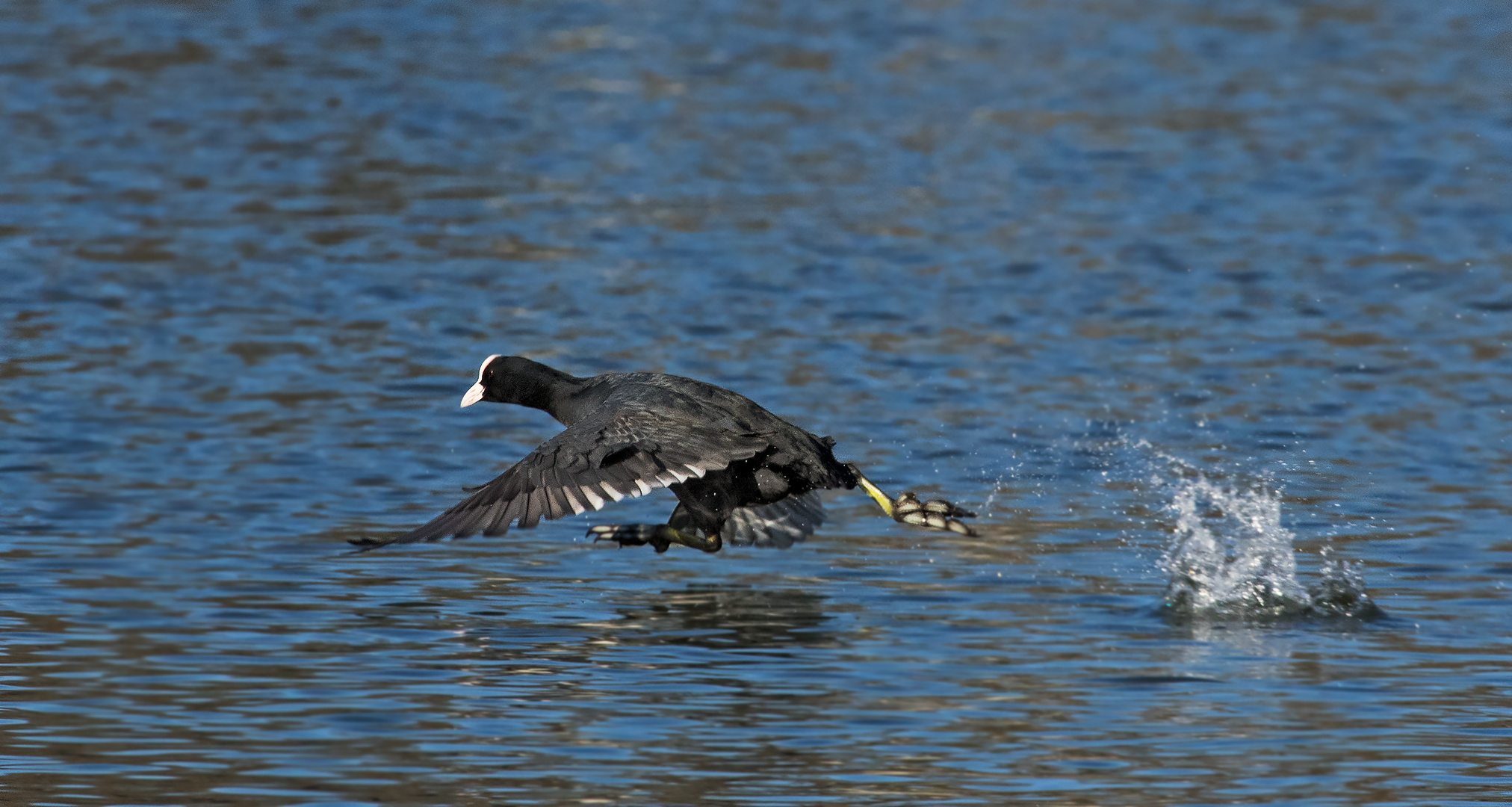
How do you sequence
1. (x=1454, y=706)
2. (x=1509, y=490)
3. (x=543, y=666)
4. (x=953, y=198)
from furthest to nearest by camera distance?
(x=953, y=198) → (x=1509, y=490) → (x=543, y=666) → (x=1454, y=706)

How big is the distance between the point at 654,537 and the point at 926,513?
4.03ft

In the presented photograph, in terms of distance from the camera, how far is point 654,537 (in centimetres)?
966

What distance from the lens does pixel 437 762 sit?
297 inches

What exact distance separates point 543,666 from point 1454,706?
11.3ft

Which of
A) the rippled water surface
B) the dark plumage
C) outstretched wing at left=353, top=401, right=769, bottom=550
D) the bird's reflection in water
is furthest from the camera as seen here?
the bird's reflection in water

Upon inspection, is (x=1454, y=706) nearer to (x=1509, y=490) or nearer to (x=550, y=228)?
(x=1509, y=490)

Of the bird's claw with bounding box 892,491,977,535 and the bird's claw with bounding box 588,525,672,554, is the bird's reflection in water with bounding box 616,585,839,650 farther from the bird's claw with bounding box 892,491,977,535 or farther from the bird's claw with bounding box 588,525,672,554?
the bird's claw with bounding box 892,491,977,535

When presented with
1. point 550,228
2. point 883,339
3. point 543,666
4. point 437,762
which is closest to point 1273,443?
point 883,339

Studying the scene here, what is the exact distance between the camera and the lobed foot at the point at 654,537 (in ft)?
31.5

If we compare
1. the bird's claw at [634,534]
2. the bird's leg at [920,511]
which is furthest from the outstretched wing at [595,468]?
the bird's leg at [920,511]

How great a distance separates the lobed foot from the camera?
378 inches

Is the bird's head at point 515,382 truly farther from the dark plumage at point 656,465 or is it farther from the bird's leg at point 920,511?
the bird's leg at point 920,511

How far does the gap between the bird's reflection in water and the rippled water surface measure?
37 mm

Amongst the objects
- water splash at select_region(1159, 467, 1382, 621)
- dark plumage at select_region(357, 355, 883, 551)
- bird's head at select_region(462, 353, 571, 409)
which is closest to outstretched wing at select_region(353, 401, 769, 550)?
dark plumage at select_region(357, 355, 883, 551)
